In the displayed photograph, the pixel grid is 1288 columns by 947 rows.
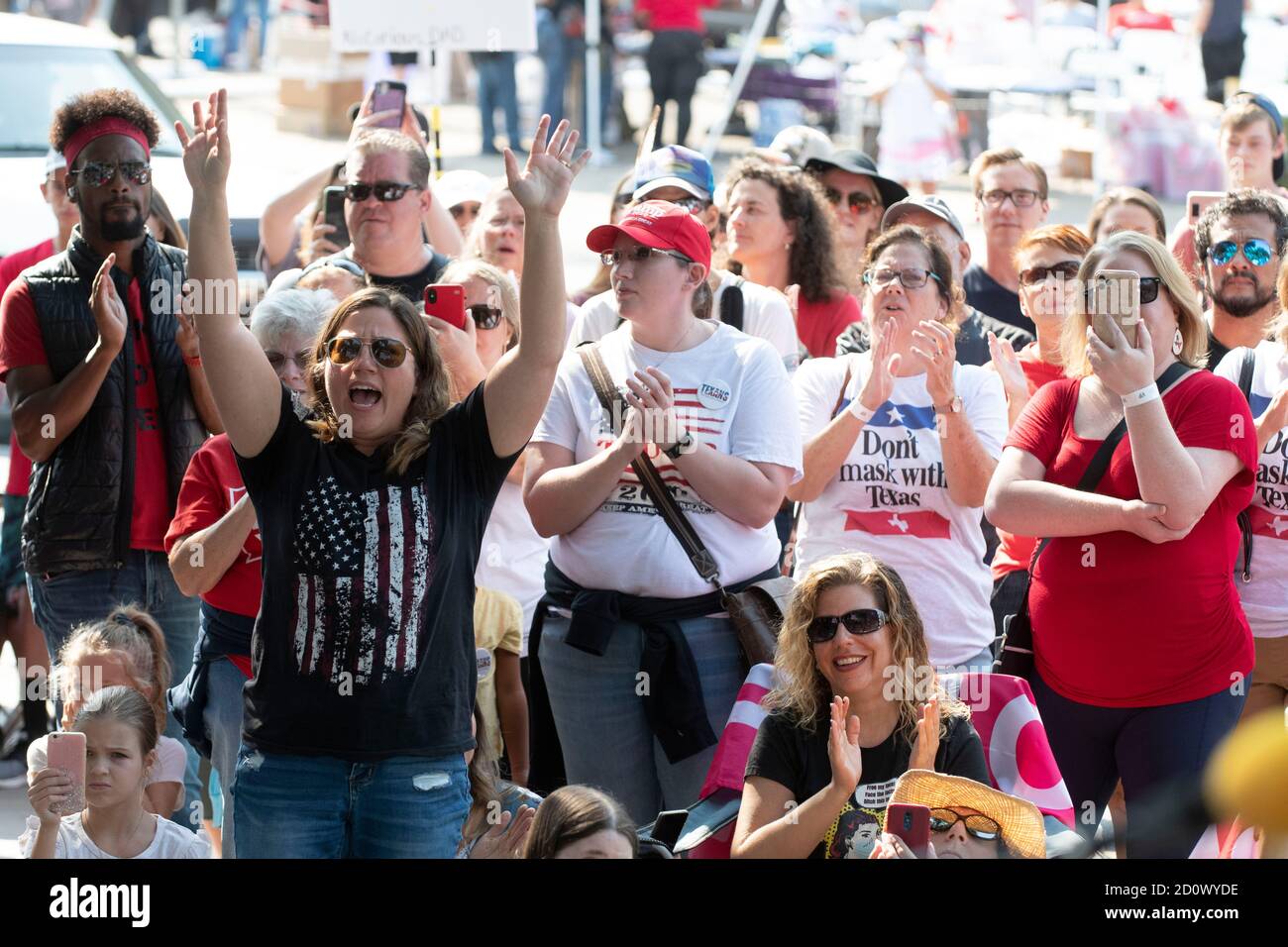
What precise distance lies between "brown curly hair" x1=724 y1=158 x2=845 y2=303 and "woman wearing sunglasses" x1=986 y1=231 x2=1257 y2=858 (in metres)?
1.72

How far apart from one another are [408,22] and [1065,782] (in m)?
4.60

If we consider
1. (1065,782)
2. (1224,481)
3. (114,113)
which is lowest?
(1065,782)

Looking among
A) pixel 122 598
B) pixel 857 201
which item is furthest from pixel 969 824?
pixel 857 201

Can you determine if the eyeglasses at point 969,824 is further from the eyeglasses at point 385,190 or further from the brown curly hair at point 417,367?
the eyeglasses at point 385,190

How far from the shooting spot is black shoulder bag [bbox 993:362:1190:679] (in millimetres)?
4059

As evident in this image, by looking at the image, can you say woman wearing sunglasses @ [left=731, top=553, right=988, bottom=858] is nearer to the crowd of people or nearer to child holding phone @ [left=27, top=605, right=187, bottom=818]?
the crowd of people

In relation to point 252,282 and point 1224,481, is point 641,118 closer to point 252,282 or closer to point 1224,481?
point 252,282

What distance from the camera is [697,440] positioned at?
4121 millimetres

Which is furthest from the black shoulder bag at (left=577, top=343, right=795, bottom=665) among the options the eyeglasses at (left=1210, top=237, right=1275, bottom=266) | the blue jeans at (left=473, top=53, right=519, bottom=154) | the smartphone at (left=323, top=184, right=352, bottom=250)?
the blue jeans at (left=473, top=53, right=519, bottom=154)

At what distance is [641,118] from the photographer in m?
17.0

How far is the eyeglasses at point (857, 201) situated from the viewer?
21.8 ft

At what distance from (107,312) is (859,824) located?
228cm

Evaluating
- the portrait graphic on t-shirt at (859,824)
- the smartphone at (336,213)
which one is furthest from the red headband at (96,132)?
the portrait graphic on t-shirt at (859,824)
